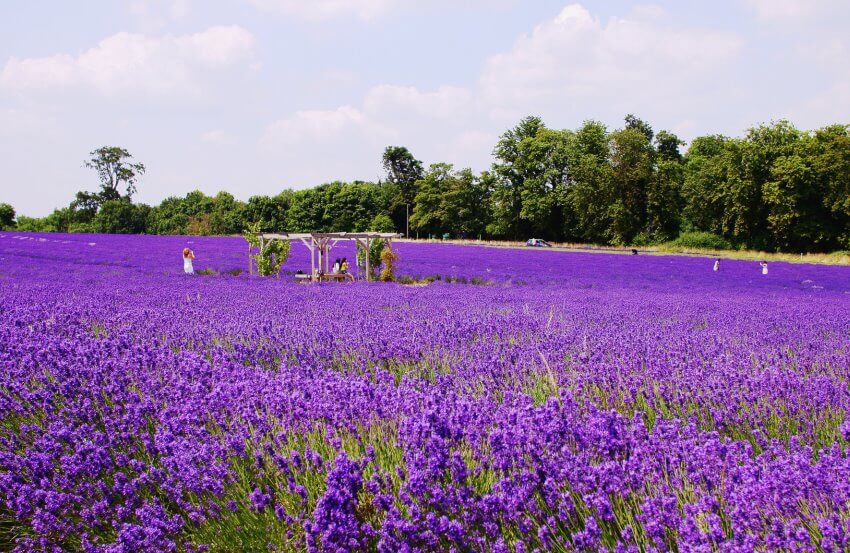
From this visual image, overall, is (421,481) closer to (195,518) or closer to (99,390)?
(195,518)

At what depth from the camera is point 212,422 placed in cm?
270

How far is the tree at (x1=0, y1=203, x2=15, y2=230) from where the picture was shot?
54.8m

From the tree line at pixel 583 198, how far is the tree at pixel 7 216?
189 mm

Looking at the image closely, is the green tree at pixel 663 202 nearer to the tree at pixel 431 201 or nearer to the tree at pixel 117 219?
the tree at pixel 431 201

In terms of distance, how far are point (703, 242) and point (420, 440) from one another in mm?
41330

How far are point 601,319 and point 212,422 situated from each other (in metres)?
4.31

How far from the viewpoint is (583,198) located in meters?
44.0

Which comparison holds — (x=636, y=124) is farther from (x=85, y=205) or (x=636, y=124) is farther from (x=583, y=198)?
(x=85, y=205)

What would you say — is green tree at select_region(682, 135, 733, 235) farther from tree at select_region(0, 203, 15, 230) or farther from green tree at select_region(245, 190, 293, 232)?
tree at select_region(0, 203, 15, 230)

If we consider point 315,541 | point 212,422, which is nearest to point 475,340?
point 212,422

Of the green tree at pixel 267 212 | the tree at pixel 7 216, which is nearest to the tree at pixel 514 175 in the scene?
the green tree at pixel 267 212

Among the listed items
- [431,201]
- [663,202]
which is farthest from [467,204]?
[663,202]

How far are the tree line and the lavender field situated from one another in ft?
118

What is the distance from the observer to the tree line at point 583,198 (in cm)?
3591
